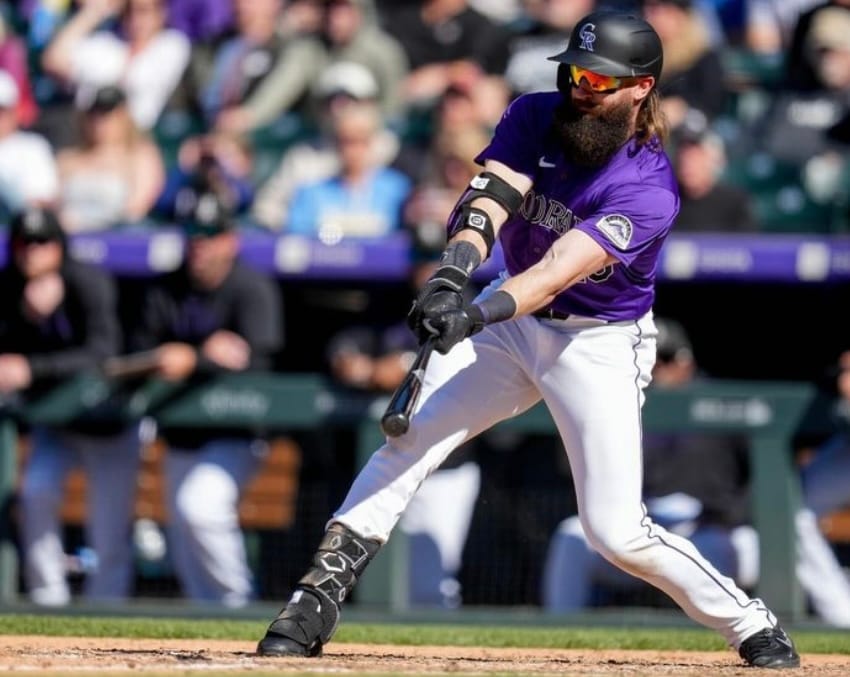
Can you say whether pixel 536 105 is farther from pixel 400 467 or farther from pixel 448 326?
pixel 400 467

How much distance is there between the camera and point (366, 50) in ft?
30.5

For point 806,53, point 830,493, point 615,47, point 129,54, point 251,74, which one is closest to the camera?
point 615,47

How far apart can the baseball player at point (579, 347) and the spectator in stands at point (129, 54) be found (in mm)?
5153

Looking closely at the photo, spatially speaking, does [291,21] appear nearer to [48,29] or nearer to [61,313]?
[48,29]

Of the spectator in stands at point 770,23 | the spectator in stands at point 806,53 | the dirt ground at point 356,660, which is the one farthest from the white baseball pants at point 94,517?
the spectator in stands at point 770,23

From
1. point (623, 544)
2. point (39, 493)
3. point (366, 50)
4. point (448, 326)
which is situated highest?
point (366, 50)

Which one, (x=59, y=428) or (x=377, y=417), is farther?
(x=59, y=428)

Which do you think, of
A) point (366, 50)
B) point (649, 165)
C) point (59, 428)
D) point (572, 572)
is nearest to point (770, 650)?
point (649, 165)

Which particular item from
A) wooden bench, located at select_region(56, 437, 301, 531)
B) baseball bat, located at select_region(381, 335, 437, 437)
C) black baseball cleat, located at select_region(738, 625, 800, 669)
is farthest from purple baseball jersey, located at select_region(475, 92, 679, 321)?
wooden bench, located at select_region(56, 437, 301, 531)

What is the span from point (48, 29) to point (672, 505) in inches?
212

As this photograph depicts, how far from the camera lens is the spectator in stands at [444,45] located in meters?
9.34

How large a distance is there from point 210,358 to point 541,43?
Answer: 281 centimetres

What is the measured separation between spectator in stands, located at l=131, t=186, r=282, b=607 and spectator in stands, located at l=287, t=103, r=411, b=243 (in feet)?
2.52

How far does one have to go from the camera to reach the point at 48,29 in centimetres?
1068
